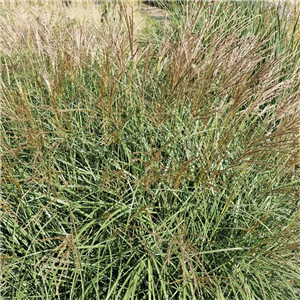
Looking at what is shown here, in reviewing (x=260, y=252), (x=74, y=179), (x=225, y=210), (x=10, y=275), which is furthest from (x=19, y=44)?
(x=260, y=252)

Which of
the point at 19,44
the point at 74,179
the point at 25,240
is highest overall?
the point at 19,44

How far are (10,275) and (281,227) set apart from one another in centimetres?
146

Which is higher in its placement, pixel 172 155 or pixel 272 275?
pixel 172 155

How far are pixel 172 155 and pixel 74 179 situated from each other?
1.86 feet

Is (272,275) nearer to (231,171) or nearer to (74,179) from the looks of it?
(231,171)

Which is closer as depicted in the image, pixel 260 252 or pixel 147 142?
pixel 260 252

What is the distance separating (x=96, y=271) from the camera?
1856 mm

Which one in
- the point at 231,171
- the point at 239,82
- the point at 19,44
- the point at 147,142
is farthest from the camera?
the point at 19,44

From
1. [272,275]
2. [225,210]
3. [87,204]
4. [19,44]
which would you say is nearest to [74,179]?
[87,204]

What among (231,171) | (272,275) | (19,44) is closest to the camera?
(272,275)

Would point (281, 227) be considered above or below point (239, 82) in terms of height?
below

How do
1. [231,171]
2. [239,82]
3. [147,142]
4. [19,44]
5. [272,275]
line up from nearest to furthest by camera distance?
[239,82], [272,275], [231,171], [147,142], [19,44]

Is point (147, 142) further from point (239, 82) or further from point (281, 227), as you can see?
point (281, 227)

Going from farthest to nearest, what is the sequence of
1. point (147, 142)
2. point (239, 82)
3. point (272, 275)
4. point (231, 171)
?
1. point (147, 142)
2. point (231, 171)
3. point (272, 275)
4. point (239, 82)
